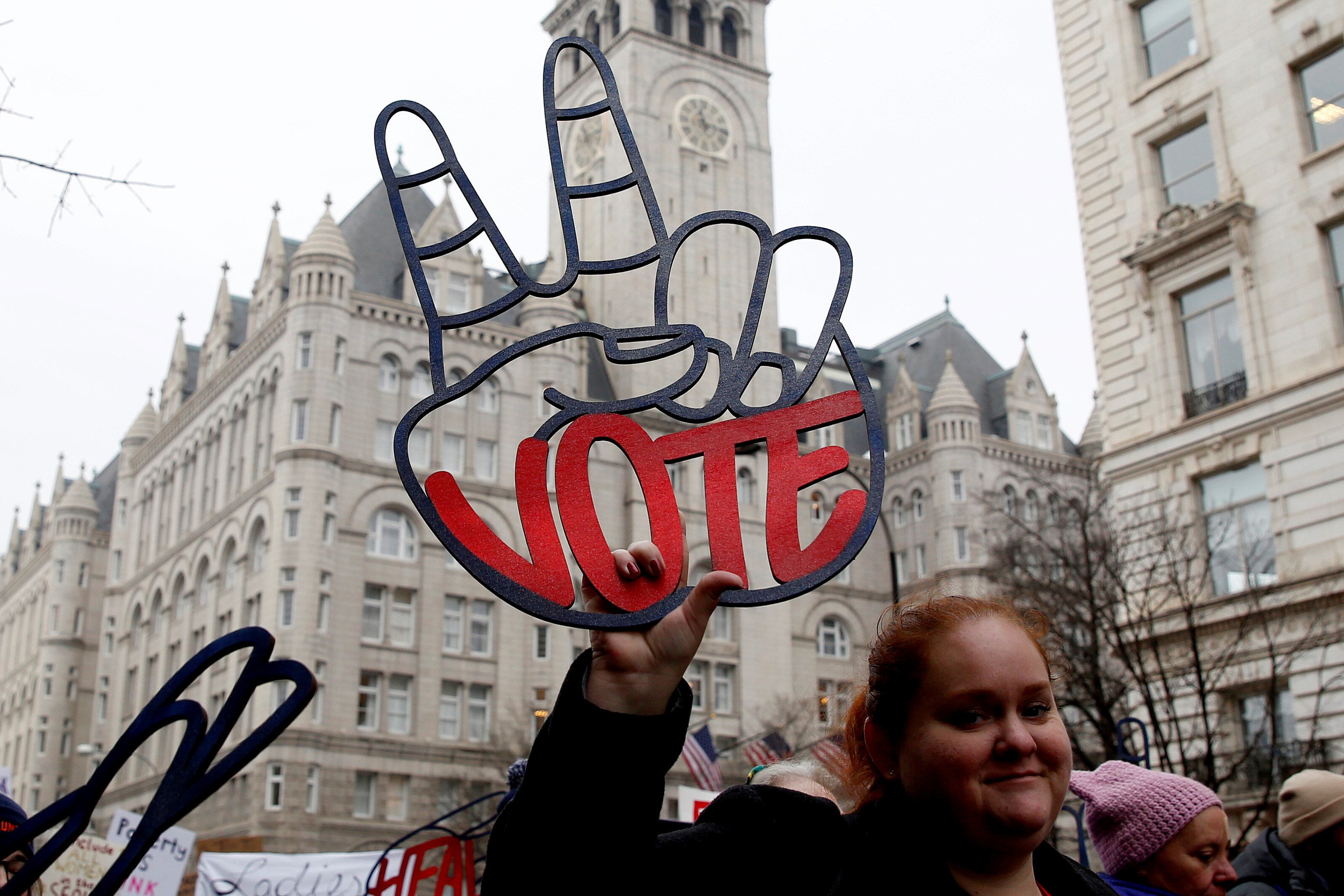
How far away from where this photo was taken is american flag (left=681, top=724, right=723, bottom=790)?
2545 centimetres

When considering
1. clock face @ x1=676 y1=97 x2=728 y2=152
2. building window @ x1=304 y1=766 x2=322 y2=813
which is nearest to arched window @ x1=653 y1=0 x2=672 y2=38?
clock face @ x1=676 y1=97 x2=728 y2=152

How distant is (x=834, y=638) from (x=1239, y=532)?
42.8 m

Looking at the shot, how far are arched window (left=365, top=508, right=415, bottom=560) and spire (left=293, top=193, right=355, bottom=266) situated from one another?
10199 millimetres

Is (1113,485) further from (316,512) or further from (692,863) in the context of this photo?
(316,512)

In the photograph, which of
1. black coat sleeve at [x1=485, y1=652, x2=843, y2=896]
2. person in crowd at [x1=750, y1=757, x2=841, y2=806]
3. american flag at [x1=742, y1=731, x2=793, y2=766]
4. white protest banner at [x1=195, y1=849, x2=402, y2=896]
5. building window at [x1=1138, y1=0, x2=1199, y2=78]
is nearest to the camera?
black coat sleeve at [x1=485, y1=652, x2=843, y2=896]

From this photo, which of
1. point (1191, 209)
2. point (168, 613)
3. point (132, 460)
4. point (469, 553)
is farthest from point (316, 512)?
point (469, 553)

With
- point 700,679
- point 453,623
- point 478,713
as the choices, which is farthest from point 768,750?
point 700,679

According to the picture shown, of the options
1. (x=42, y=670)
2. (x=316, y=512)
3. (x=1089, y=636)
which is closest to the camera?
(x=1089, y=636)

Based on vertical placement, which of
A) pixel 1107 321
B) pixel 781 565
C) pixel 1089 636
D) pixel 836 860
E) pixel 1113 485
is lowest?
pixel 836 860

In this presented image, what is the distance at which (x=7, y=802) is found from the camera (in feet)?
19.9

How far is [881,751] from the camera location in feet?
9.30

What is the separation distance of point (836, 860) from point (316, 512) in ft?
166

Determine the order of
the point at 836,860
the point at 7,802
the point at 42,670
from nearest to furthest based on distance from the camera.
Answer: the point at 836,860, the point at 7,802, the point at 42,670

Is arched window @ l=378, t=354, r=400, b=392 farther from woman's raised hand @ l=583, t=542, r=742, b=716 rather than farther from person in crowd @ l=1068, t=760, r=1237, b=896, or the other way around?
woman's raised hand @ l=583, t=542, r=742, b=716
